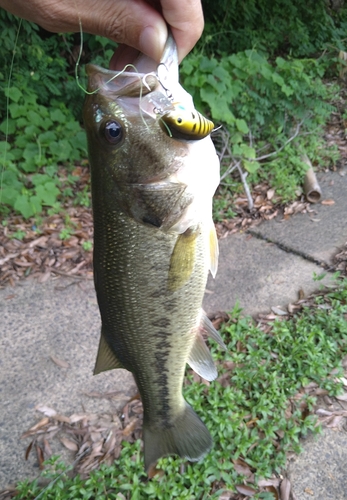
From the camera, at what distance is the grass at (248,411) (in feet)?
8.10

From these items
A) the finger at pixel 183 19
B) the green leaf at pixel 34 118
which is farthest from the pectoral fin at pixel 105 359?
the green leaf at pixel 34 118

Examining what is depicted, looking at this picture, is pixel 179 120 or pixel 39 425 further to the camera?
pixel 39 425

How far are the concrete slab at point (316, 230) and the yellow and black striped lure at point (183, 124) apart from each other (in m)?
3.16

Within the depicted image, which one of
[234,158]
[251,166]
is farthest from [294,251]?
[234,158]

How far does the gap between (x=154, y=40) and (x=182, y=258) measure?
2.44 ft

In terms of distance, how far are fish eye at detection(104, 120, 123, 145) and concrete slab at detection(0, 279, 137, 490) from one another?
2.25m

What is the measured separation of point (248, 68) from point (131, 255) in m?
4.82

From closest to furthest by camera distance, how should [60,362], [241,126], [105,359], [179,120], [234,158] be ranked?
[179,120], [105,359], [60,362], [241,126], [234,158]

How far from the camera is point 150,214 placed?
146cm

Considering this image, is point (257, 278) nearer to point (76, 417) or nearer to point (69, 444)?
point (76, 417)

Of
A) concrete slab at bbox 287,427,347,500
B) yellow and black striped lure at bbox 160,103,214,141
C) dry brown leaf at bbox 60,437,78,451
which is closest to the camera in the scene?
yellow and black striped lure at bbox 160,103,214,141

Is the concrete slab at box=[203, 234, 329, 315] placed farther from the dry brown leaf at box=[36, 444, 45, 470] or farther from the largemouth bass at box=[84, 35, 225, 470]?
the largemouth bass at box=[84, 35, 225, 470]

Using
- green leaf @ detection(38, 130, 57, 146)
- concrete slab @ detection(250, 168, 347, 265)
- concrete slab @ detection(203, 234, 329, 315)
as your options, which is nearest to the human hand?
concrete slab @ detection(203, 234, 329, 315)

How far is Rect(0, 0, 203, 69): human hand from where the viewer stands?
136 cm
